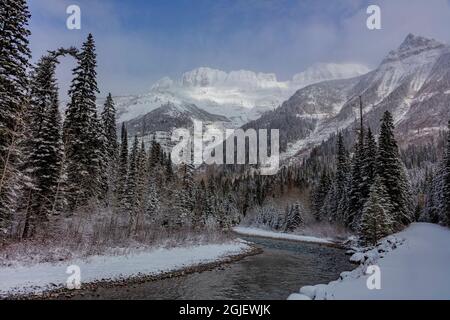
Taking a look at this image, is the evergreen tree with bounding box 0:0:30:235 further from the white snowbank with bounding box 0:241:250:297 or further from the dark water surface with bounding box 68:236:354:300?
the dark water surface with bounding box 68:236:354:300

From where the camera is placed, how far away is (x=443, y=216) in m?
52.1

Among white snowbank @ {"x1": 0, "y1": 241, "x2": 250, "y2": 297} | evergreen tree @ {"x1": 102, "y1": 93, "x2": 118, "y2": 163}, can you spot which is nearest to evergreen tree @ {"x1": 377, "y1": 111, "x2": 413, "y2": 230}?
white snowbank @ {"x1": 0, "y1": 241, "x2": 250, "y2": 297}

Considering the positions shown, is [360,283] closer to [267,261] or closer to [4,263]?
[4,263]

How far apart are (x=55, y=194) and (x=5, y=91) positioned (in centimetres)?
1070

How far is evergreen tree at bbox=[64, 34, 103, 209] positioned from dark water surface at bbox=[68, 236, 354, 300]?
1829 centimetres

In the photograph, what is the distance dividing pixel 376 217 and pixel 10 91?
117ft

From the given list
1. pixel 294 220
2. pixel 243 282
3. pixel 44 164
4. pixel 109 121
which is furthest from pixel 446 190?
pixel 109 121

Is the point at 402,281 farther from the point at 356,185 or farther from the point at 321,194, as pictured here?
the point at 321,194

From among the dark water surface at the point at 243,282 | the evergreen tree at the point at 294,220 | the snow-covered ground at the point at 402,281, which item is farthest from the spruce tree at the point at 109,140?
the evergreen tree at the point at 294,220

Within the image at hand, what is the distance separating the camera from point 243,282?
90.5 ft

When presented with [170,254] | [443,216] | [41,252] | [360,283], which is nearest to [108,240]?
[170,254]

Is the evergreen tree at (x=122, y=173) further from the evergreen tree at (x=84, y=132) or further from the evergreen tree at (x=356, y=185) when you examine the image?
the evergreen tree at (x=356, y=185)

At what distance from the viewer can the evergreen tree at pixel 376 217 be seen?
4066 centimetres

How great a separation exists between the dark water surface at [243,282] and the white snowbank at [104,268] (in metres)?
2.23
